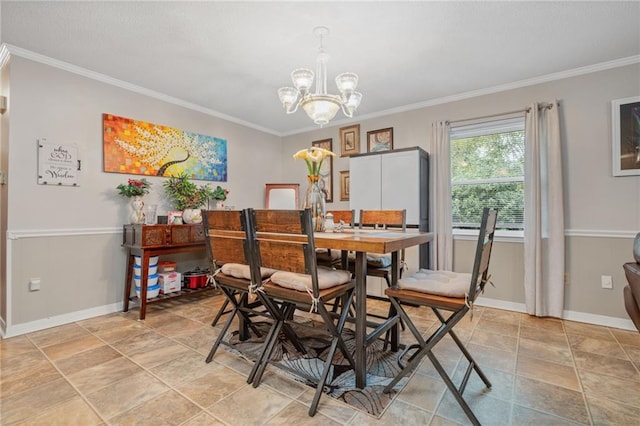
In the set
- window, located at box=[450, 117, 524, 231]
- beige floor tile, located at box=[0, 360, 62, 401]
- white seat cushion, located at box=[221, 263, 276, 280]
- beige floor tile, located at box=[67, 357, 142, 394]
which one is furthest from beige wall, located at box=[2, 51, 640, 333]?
white seat cushion, located at box=[221, 263, 276, 280]

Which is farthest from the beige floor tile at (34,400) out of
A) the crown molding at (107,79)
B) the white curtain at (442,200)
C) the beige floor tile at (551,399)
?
the white curtain at (442,200)

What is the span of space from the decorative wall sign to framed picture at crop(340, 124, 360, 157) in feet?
10.3

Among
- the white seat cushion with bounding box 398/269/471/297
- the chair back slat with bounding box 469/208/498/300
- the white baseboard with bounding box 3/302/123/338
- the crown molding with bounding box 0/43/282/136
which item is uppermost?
the crown molding with bounding box 0/43/282/136

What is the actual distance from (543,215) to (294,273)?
109 inches

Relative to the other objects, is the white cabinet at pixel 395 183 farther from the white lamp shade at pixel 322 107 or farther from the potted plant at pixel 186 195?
the potted plant at pixel 186 195

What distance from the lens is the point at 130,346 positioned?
2.25 m

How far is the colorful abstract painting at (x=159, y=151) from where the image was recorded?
10.0ft

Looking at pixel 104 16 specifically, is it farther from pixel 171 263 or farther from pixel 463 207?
pixel 463 207

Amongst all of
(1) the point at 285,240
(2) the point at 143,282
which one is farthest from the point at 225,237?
(2) the point at 143,282

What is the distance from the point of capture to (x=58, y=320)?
8.87ft

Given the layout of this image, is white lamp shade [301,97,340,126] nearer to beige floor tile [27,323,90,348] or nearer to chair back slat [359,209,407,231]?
chair back slat [359,209,407,231]

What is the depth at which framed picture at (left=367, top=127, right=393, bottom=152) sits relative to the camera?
400 centimetres

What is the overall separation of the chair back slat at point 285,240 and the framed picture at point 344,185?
2805 millimetres

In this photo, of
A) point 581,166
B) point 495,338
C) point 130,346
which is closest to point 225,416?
point 130,346
